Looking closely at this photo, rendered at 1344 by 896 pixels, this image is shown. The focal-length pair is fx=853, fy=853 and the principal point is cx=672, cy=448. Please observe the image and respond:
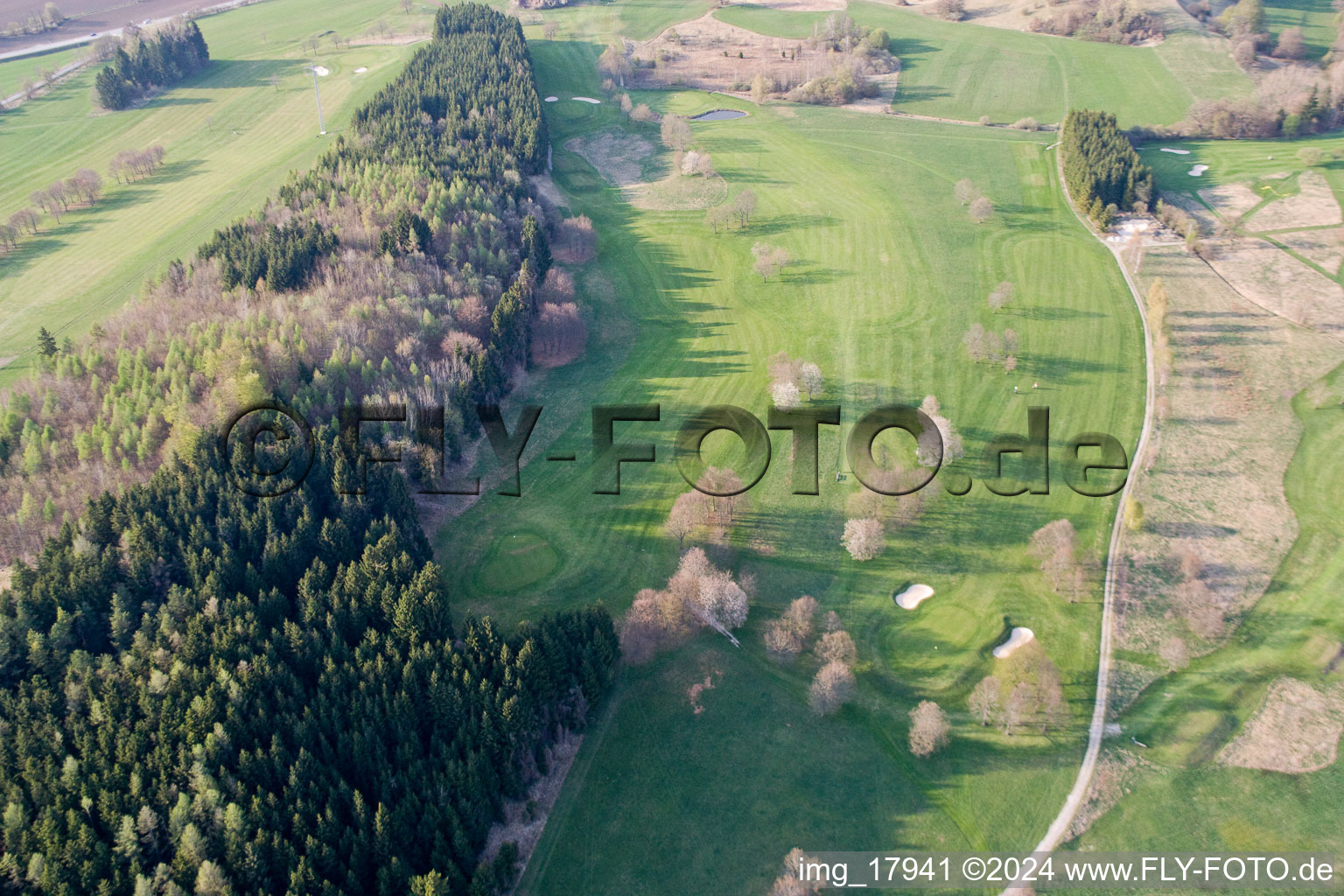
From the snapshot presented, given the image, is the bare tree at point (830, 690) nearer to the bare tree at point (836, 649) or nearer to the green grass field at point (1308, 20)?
the bare tree at point (836, 649)

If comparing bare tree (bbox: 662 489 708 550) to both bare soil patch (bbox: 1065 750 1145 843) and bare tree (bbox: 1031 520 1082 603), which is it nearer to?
bare tree (bbox: 1031 520 1082 603)

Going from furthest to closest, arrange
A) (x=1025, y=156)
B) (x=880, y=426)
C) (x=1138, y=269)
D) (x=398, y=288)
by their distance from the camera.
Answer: (x=1025, y=156)
(x=1138, y=269)
(x=398, y=288)
(x=880, y=426)

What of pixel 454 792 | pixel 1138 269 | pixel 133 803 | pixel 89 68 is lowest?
pixel 454 792

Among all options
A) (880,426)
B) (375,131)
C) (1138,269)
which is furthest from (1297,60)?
(375,131)

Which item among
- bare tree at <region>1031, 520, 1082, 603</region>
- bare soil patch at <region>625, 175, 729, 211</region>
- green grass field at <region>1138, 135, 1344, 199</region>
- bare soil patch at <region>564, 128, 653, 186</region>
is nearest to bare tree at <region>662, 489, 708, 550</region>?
bare tree at <region>1031, 520, 1082, 603</region>

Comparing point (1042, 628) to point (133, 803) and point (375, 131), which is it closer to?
point (133, 803)
